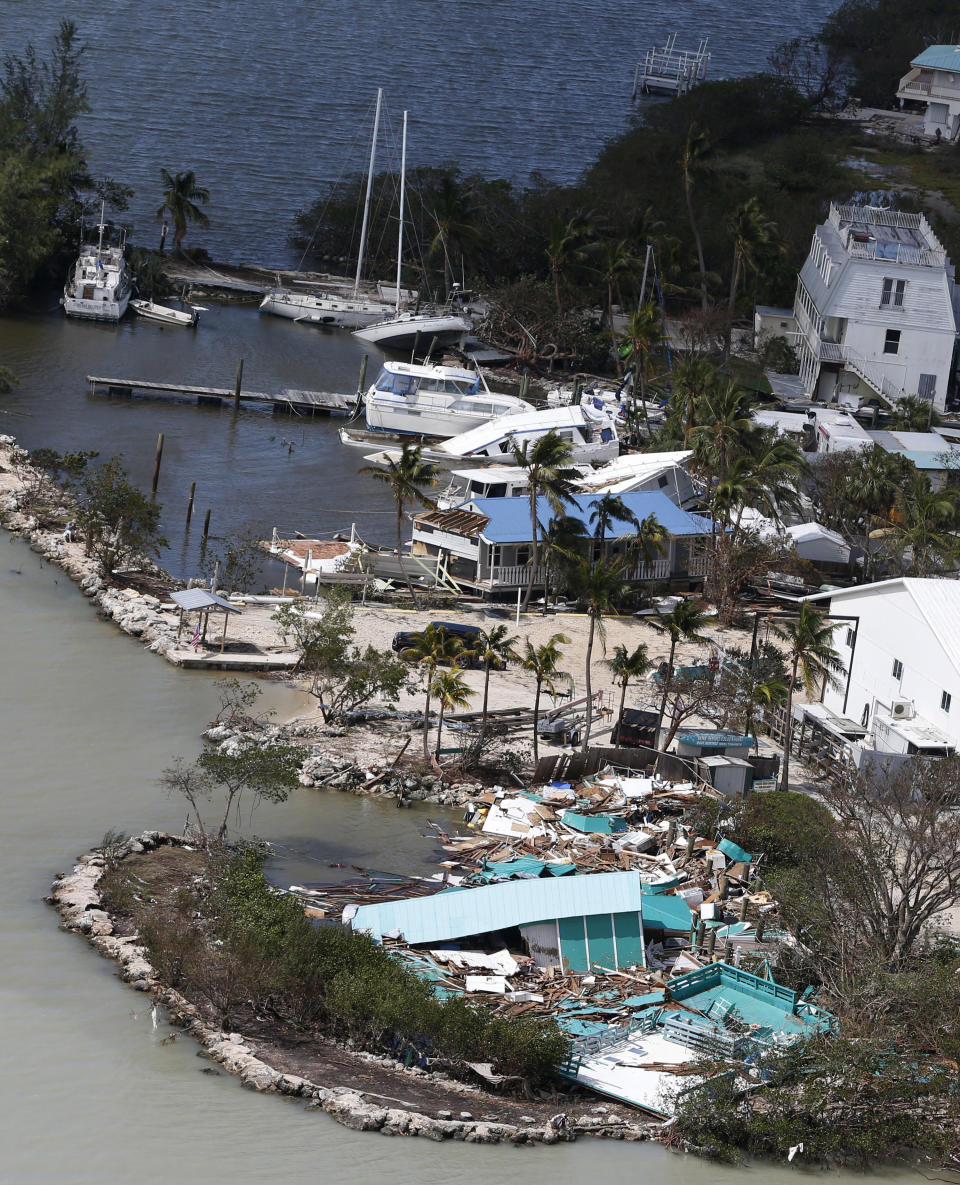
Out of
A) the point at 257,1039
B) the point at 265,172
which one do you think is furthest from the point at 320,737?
the point at 265,172

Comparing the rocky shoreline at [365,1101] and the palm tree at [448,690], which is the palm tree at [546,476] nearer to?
the palm tree at [448,690]

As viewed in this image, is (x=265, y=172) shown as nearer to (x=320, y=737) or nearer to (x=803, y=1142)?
(x=320, y=737)

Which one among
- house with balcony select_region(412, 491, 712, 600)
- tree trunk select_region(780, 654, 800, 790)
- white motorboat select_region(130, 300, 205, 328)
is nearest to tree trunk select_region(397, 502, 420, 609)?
house with balcony select_region(412, 491, 712, 600)

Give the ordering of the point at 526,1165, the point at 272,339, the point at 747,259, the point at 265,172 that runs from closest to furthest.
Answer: the point at 526,1165 < the point at 747,259 < the point at 272,339 < the point at 265,172

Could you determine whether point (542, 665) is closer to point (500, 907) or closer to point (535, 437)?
point (500, 907)

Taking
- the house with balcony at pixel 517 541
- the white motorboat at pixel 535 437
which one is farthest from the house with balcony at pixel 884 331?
the house with balcony at pixel 517 541

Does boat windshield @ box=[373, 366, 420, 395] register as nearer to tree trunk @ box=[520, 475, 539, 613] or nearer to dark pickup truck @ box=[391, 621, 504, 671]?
tree trunk @ box=[520, 475, 539, 613]
